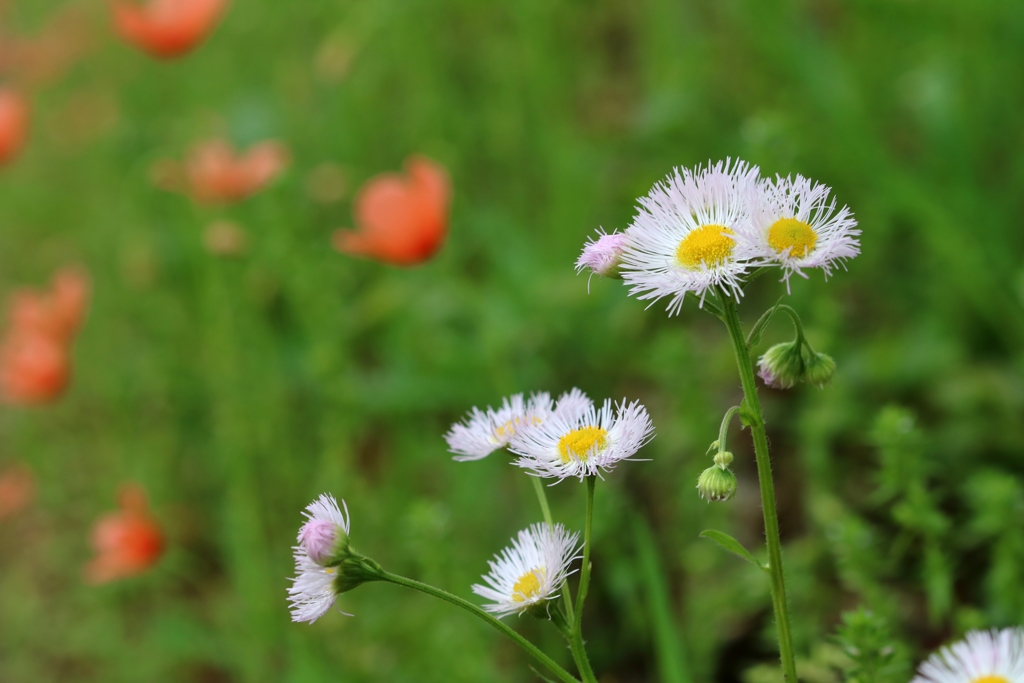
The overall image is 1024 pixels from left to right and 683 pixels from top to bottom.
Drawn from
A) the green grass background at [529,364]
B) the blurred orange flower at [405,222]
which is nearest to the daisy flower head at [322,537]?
the green grass background at [529,364]

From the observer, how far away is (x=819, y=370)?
72cm

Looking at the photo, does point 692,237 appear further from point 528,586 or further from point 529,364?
point 529,364

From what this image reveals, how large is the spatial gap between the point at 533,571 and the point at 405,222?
1.01m

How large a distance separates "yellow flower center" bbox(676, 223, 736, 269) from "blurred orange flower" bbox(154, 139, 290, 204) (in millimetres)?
1481

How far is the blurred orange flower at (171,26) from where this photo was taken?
2229 mm

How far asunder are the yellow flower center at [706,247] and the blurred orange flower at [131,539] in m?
1.48

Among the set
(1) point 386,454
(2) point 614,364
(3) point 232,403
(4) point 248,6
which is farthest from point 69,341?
(4) point 248,6

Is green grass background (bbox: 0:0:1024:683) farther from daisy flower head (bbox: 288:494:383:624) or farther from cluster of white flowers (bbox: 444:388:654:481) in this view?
daisy flower head (bbox: 288:494:383:624)

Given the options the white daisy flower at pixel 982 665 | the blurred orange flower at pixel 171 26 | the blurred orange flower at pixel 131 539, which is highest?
the blurred orange flower at pixel 171 26

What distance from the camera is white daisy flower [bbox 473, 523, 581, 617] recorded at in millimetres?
680

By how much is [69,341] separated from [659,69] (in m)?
1.51

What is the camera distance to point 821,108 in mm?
2057

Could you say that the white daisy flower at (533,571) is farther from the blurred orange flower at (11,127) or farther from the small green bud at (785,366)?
the blurred orange flower at (11,127)

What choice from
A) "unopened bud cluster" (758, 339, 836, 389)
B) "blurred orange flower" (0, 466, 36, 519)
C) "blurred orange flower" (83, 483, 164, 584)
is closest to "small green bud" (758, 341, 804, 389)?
"unopened bud cluster" (758, 339, 836, 389)
